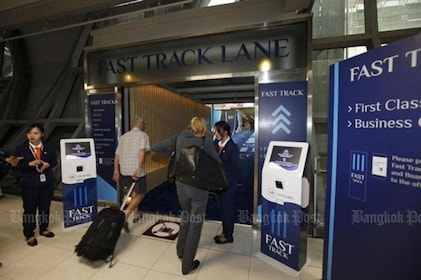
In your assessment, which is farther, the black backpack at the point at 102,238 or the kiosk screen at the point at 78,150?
the kiosk screen at the point at 78,150

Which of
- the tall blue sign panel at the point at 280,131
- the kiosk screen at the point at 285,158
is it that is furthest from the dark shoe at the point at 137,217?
the kiosk screen at the point at 285,158

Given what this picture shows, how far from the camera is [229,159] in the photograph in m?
2.76

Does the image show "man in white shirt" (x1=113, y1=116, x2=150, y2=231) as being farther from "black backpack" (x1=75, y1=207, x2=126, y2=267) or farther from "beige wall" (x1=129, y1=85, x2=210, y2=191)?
"beige wall" (x1=129, y1=85, x2=210, y2=191)

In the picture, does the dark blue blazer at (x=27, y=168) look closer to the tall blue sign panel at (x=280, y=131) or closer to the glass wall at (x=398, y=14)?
the tall blue sign panel at (x=280, y=131)

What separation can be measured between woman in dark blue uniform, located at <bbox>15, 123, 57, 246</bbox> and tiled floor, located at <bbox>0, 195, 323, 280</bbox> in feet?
1.02

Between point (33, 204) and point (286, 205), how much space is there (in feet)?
9.68

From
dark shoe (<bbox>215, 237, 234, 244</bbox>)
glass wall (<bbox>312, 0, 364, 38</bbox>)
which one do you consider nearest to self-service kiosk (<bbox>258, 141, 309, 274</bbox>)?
dark shoe (<bbox>215, 237, 234, 244</bbox>)

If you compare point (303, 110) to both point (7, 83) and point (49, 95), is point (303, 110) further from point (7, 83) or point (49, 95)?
point (7, 83)

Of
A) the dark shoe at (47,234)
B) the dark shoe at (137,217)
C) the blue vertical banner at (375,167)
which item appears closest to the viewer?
the blue vertical banner at (375,167)

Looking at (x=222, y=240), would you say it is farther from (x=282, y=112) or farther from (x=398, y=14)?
(x=398, y=14)

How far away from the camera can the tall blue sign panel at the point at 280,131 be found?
2332 millimetres

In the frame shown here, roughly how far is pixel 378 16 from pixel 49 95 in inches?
264

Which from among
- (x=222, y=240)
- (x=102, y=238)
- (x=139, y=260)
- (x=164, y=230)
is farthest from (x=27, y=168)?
(x=222, y=240)

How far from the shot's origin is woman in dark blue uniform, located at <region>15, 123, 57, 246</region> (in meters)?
2.75
